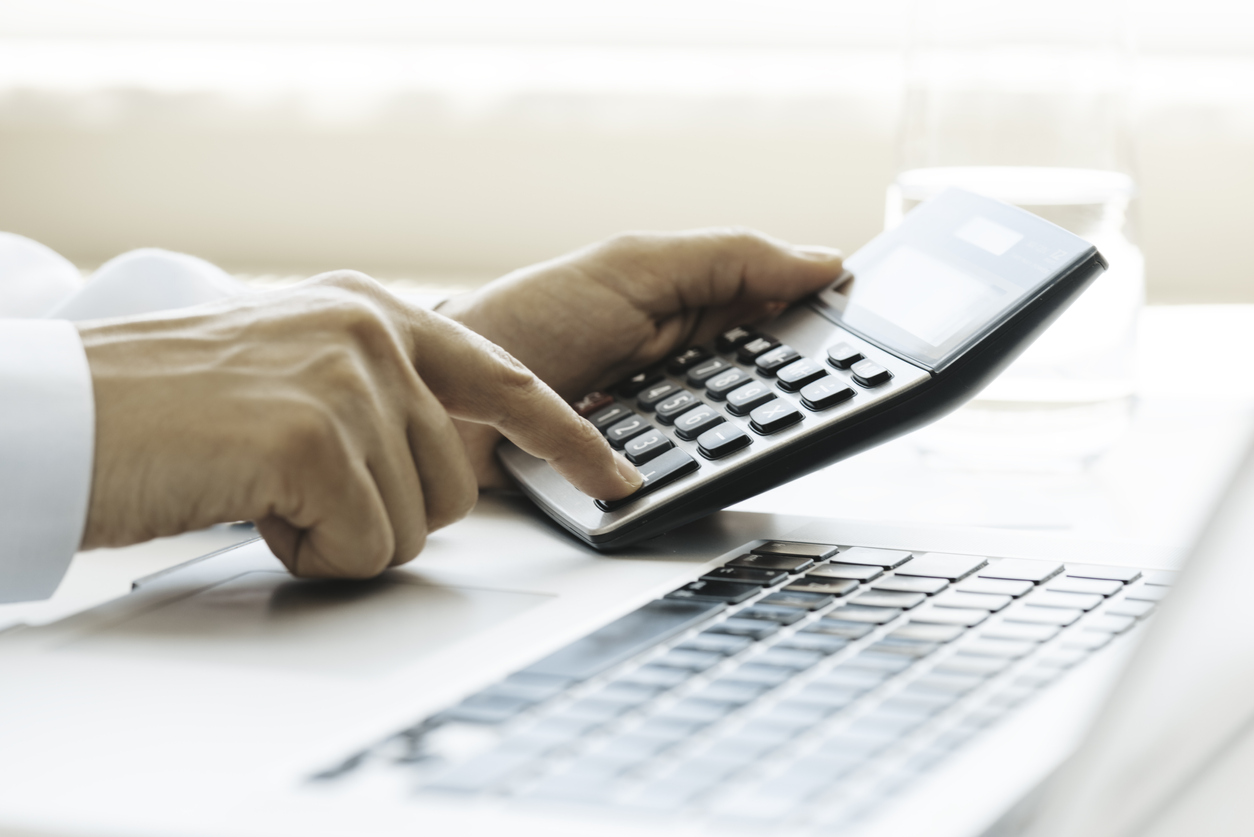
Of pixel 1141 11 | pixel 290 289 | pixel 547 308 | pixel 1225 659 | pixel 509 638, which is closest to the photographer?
pixel 1225 659

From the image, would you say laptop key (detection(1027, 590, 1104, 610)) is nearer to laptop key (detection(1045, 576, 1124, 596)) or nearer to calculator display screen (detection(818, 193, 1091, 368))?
laptop key (detection(1045, 576, 1124, 596))

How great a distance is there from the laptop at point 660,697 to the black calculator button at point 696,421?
0.20 ft

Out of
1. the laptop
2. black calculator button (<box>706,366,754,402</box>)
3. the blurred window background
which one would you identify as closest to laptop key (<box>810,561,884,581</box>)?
the laptop

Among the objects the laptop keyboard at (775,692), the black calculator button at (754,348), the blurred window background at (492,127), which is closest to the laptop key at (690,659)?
the laptop keyboard at (775,692)

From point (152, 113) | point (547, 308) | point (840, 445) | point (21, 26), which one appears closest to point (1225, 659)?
point (840, 445)

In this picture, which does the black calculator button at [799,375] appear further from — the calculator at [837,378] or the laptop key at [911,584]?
the laptop key at [911,584]

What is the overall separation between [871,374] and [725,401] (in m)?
0.06

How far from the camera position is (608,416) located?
0.47 meters

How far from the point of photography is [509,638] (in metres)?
0.30

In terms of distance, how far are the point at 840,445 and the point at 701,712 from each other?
0.18m

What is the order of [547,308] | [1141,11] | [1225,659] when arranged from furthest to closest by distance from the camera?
1. [1141,11]
2. [547,308]
3. [1225,659]

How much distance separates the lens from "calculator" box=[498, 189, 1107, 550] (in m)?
0.40

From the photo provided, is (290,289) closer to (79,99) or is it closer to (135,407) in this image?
(135,407)

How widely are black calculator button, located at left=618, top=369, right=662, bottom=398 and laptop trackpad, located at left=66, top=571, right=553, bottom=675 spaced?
0.49ft
